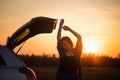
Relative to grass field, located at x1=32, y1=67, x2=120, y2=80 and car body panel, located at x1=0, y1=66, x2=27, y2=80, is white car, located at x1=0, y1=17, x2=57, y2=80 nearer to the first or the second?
car body panel, located at x1=0, y1=66, x2=27, y2=80

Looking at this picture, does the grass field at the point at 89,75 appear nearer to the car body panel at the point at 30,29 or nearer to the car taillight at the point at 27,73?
the car body panel at the point at 30,29

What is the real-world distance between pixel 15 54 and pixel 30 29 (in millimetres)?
621

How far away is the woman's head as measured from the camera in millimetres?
8655

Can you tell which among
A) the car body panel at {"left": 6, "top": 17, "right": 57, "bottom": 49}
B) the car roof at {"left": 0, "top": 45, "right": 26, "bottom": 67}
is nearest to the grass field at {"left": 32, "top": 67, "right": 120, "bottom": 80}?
the car body panel at {"left": 6, "top": 17, "right": 57, "bottom": 49}

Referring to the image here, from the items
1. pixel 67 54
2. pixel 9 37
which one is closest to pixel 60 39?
pixel 67 54

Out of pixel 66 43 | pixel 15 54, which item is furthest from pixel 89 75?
pixel 15 54

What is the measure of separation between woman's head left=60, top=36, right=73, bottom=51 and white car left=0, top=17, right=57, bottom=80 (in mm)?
427

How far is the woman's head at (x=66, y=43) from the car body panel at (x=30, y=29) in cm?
43

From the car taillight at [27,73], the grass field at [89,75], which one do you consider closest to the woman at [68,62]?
the car taillight at [27,73]

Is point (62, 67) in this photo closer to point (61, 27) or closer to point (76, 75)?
point (76, 75)

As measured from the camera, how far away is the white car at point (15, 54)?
778 centimetres

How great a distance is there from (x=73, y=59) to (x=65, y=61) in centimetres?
17

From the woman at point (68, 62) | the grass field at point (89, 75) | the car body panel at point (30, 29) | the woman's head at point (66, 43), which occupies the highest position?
the car body panel at point (30, 29)

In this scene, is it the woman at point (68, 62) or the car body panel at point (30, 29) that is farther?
the woman at point (68, 62)
